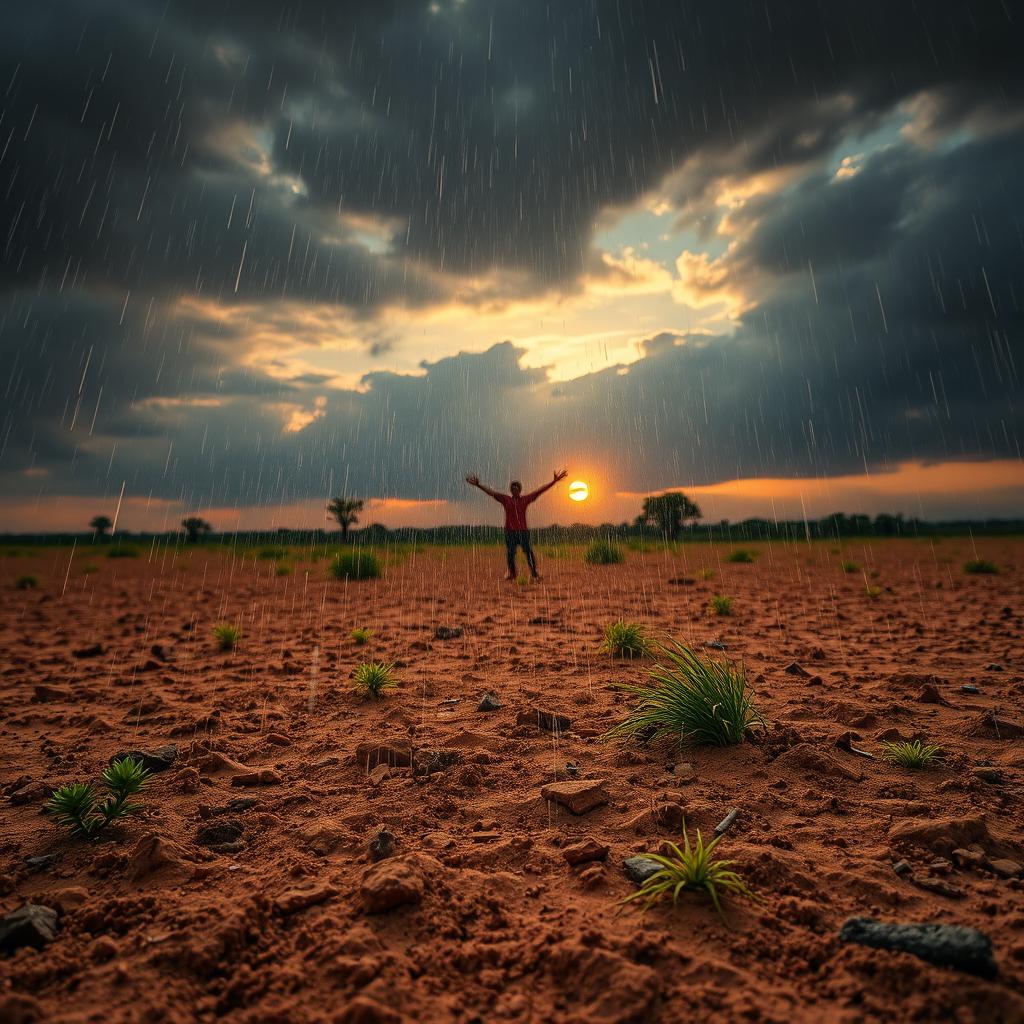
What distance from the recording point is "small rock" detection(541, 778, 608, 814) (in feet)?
9.97

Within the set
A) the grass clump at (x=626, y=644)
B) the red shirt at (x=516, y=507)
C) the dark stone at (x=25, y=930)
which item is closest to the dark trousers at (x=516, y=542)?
the red shirt at (x=516, y=507)

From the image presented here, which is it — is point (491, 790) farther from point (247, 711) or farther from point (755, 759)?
point (247, 711)

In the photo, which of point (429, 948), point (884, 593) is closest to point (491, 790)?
point (429, 948)

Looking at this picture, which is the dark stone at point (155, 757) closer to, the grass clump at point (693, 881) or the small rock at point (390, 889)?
the small rock at point (390, 889)

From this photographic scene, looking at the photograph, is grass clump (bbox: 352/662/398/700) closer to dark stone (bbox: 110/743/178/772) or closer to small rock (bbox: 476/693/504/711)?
small rock (bbox: 476/693/504/711)

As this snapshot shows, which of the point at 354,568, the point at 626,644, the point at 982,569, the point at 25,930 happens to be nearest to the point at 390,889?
the point at 25,930

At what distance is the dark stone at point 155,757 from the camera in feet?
12.4

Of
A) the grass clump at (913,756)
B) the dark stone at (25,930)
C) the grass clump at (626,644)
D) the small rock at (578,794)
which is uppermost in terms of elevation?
the grass clump at (626,644)

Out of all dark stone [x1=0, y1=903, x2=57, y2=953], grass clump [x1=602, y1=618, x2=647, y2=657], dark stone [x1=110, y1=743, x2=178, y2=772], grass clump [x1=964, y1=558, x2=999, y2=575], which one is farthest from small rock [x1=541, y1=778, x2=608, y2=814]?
grass clump [x1=964, y1=558, x2=999, y2=575]

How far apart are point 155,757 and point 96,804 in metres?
0.73

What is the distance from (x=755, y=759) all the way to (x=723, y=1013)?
1959 mm

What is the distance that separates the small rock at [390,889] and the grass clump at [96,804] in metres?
1.59

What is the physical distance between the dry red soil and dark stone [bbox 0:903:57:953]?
0.25 feet

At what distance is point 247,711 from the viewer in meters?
4.90
